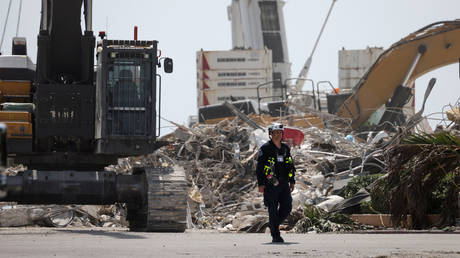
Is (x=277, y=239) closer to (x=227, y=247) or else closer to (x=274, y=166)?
(x=274, y=166)

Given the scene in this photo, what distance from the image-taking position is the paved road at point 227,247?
1082cm

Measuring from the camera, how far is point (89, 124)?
18.1m

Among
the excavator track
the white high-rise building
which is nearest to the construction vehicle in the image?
the excavator track

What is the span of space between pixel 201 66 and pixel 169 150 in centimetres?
3830

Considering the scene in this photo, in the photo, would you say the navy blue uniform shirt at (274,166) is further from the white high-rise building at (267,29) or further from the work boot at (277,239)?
the white high-rise building at (267,29)

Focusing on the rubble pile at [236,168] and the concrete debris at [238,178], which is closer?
the concrete debris at [238,178]

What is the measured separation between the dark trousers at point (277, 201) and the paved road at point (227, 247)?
0.33m

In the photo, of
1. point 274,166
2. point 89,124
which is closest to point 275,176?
point 274,166

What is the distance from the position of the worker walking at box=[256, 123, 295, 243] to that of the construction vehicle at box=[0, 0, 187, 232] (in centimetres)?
341

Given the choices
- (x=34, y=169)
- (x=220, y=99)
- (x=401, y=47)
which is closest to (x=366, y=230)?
(x=34, y=169)

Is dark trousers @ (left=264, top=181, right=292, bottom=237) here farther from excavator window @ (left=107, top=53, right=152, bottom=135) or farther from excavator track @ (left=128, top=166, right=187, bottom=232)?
excavator window @ (left=107, top=53, right=152, bottom=135)

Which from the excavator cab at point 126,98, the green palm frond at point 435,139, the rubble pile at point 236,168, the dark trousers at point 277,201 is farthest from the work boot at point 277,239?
the rubble pile at point 236,168

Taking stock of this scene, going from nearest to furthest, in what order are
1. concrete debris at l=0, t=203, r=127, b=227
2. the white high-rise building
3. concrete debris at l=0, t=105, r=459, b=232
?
concrete debris at l=0, t=105, r=459, b=232 → concrete debris at l=0, t=203, r=127, b=227 → the white high-rise building

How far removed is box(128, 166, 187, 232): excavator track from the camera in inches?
668
